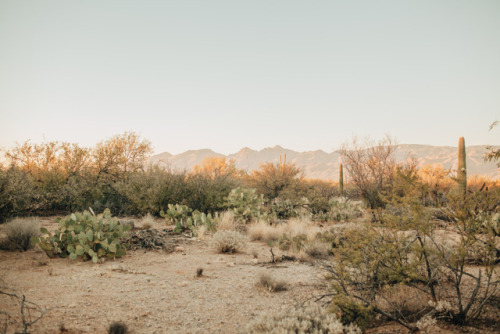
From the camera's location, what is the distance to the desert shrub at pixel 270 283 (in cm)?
448

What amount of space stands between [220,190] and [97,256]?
6.74 m

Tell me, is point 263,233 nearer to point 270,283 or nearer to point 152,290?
point 270,283

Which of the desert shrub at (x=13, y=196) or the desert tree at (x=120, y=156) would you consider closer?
the desert shrub at (x=13, y=196)

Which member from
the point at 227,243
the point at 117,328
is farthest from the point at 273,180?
the point at 117,328

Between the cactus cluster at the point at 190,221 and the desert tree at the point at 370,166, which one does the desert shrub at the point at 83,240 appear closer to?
the cactus cluster at the point at 190,221

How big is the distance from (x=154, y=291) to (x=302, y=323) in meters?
2.53

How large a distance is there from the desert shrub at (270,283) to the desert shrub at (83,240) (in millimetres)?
3165

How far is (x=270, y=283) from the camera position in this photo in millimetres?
4508

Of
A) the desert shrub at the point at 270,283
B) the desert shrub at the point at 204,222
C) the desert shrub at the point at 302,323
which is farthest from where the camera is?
the desert shrub at the point at 204,222

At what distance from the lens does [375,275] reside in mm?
3537

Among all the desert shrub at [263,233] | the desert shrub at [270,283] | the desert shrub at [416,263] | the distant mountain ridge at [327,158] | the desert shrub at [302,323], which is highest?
the distant mountain ridge at [327,158]

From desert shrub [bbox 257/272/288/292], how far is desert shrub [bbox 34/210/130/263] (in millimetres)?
3165

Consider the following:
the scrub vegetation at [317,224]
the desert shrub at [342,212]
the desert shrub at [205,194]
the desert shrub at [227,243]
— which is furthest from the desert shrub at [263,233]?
the desert shrub at [342,212]

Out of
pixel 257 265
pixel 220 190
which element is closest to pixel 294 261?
pixel 257 265
